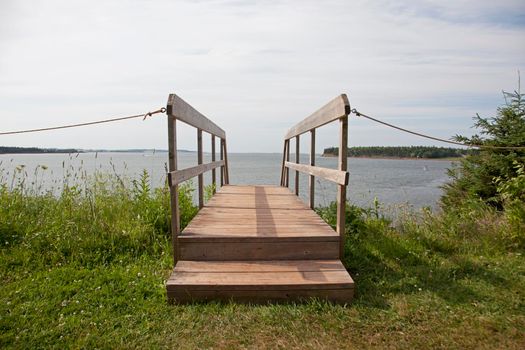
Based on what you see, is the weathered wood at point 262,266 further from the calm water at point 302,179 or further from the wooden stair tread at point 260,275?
the calm water at point 302,179

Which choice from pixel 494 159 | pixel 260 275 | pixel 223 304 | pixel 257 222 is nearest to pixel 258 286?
pixel 260 275

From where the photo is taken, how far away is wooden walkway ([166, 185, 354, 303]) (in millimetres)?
2729

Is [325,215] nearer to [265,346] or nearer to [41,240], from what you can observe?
[265,346]

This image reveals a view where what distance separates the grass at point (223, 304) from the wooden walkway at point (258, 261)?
12 centimetres

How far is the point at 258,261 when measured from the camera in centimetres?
322

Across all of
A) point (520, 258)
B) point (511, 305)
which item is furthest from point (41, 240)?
point (520, 258)

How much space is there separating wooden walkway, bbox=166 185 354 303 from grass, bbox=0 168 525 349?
12cm

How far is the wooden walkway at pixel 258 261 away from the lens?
8.95 feet

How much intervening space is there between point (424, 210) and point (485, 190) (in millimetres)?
2446

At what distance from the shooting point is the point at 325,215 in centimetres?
503

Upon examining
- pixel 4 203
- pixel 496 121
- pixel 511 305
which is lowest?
pixel 511 305

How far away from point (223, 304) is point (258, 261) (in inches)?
24.2

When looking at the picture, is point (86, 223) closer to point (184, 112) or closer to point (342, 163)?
point (184, 112)

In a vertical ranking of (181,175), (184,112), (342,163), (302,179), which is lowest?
(302,179)
